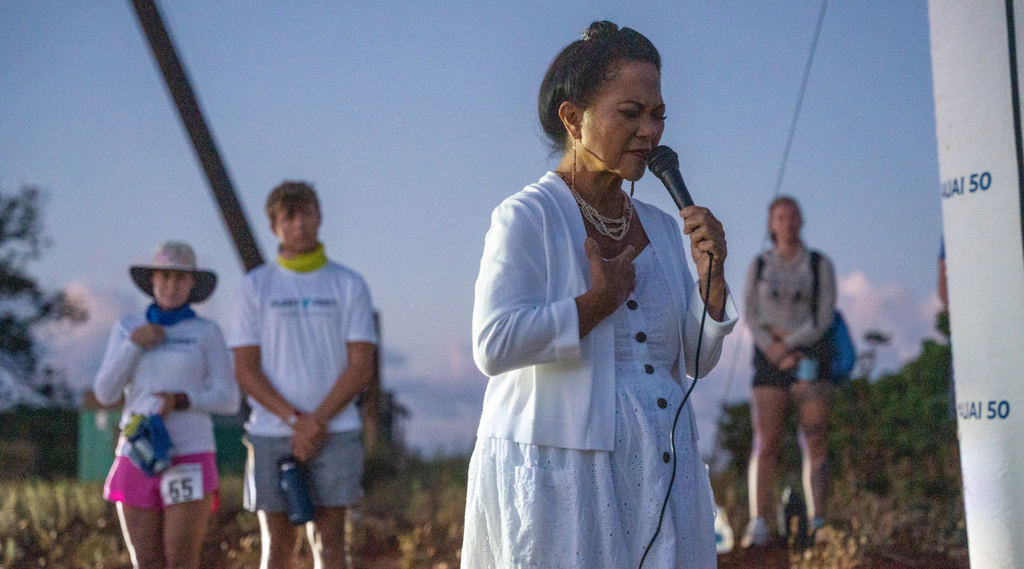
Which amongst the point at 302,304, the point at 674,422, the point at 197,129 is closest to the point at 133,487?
the point at 302,304

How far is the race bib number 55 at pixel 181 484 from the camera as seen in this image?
519 centimetres

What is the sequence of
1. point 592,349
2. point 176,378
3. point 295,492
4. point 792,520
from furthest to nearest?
point 792,520 < point 176,378 < point 295,492 < point 592,349

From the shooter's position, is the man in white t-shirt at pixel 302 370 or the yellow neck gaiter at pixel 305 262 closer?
the man in white t-shirt at pixel 302 370

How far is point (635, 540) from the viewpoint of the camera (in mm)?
2430

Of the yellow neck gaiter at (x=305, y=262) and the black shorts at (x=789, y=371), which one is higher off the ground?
the yellow neck gaiter at (x=305, y=262)

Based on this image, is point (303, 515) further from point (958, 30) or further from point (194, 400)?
point (958, 30)

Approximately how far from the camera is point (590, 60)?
104 inches

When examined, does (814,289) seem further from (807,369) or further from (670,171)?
(670,171)

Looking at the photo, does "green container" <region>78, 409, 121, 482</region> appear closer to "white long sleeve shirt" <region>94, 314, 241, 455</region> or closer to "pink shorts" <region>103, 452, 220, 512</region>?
"white long sleeve shirt" <region>94, 314, 241, 455</region>

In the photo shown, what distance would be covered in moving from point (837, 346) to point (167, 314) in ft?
13.1

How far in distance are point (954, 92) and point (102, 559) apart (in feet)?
20.9

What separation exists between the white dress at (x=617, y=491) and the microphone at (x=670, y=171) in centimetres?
25

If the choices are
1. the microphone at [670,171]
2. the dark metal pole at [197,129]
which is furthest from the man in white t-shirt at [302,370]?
the microphone at [670,171]

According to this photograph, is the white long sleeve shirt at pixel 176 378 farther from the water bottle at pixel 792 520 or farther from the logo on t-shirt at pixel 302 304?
the water bottle at pixel 792 520
